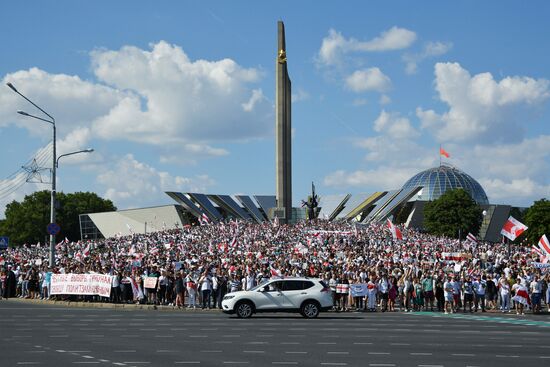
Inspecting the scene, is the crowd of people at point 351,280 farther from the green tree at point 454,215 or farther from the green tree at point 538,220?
the green tree at point 454,215

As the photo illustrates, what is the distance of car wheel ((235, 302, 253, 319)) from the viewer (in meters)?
25.6

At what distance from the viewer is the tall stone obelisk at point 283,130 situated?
90438 millimetres

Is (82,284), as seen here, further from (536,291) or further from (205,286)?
(536,291)

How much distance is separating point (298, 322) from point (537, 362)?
1045cm

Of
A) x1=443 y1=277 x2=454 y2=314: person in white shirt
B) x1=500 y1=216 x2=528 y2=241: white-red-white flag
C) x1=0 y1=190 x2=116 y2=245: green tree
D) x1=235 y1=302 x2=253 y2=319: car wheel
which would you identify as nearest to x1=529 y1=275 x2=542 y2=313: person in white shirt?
x1=443 y1=277 x2=454 y2=314: person in white shirt

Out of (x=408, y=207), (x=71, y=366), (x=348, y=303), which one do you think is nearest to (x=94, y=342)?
(x=71, y=366)

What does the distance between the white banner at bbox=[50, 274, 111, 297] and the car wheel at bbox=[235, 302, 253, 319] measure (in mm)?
8745

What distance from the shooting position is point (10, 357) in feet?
47.8

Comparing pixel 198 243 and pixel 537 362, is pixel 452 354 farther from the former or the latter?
→ pixel 198 243

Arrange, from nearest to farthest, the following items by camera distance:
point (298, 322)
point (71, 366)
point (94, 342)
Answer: point (71, 366) < point (94, 342) < point (298, 322)

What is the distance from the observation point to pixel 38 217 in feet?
411

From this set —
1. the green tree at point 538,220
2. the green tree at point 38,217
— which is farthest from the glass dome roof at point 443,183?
the green tree at point 38,217

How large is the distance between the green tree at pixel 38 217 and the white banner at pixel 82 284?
92.4m

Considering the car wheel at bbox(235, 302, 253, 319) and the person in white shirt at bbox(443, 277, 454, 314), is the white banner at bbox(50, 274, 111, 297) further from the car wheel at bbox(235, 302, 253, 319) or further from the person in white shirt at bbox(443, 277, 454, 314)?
the person in white shirt at bbox(443, 277, 454, 314)
